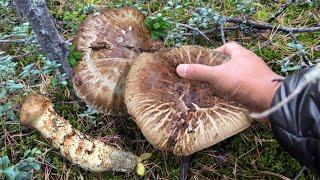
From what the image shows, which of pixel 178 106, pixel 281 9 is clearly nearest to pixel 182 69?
pixel 178 106

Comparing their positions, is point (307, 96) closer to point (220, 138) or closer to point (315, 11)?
point (220, 138)

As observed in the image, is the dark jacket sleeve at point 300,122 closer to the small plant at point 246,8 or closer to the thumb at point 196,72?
the thumb at point 196,72

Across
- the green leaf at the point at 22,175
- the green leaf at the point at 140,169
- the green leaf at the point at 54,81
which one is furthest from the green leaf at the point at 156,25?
the green leaf at the point at 22,175

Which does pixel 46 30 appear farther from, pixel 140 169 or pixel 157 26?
pixel 140 169

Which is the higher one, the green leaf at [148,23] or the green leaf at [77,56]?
the green leaf at [148,23]

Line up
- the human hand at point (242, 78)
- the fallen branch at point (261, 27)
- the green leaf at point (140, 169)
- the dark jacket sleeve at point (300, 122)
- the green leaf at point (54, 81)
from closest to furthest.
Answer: the dark jacket sleeve at point (300, 122) < the human hand at point (242, 78) < the green leaf at point (140, 169) < the green leaf at point (54, 81) < the fallen branch at point (261, 27)

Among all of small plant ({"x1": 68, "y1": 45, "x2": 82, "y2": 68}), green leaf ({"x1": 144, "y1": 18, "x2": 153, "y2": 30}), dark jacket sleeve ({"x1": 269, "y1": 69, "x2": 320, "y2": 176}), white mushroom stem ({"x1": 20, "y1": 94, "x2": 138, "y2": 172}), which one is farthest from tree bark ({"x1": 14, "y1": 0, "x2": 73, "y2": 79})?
dark jacket sleeve ({"x1": 269, "y1": 69, "x2": 320, "y2": 176})

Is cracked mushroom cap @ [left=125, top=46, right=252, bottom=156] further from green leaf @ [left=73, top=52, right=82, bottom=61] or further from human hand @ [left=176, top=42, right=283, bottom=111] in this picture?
green leaf @ [left=73, top=52, right=82, bottom=61]
